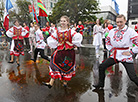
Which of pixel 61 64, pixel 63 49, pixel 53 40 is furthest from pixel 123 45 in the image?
pixel 53 40

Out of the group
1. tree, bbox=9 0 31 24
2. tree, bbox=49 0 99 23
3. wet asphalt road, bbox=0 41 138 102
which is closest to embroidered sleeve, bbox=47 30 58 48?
wet asphalt road, bbox=0 41 138 102

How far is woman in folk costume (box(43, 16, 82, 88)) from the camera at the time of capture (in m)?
3.52

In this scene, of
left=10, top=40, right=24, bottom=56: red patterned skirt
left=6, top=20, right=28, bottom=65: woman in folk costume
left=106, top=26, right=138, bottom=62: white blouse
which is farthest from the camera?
left=10, top=40, right=24, bottom=56: red patterned skirt

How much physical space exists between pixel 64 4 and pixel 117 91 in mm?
23510

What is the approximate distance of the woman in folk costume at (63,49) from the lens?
3.52 metres

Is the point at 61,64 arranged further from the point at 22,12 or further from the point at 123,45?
the point at 22,12

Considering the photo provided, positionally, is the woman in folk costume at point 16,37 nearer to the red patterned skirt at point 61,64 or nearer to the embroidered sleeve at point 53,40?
the embroidered sleeve at point 53,40

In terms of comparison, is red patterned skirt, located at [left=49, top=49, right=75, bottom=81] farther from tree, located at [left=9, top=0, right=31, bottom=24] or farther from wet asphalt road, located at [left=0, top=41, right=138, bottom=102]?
tree, located at [left=9, top=0, right=31, bottom=24]

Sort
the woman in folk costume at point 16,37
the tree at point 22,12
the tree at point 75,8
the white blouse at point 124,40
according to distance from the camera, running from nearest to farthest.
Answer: the white blouse at point 124,40 < the woman in folk costume at point 16,37 < the tree at point 75,8 < the tree at point 22,12

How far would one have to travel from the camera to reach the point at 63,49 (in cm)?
357

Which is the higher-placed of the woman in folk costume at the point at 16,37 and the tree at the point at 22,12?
the tree at the point at 22,12

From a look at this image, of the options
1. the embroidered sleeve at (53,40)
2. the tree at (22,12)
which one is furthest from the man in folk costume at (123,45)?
the tree at (22,12)

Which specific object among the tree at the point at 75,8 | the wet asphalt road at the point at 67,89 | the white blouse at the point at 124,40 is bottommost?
the wet asphalt road at the point at 67,89

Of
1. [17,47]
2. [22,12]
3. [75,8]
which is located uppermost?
[22,12]
